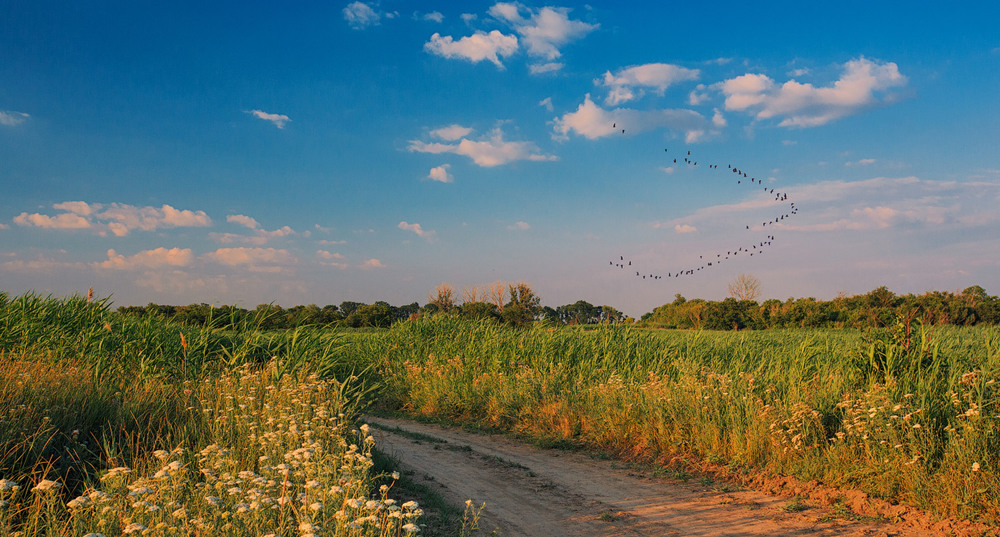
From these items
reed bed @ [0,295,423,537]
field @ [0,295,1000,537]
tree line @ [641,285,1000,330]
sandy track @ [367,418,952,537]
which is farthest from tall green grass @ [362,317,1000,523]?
tree line @ [641,285,1000,330]

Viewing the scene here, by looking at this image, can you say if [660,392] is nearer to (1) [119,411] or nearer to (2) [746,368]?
(2) [746,368]

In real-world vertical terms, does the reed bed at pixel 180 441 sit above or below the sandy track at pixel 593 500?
above

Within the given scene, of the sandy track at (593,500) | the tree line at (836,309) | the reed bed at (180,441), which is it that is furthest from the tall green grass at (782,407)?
the tree line at (836,309)

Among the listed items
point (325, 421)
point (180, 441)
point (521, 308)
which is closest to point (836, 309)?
point (521, 308)

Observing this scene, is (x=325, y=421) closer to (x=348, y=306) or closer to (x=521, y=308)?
(x=521, y=308)

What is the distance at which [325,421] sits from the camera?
7121 mm

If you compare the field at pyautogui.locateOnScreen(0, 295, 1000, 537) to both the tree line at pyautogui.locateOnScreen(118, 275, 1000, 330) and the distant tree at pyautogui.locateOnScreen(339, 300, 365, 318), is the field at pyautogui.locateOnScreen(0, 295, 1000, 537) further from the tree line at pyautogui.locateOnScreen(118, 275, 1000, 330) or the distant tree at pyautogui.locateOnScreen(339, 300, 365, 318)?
the distant tree at pyautogui.locateOnScreen(339, 300, 365, 318)

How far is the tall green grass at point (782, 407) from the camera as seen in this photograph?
6559 mm

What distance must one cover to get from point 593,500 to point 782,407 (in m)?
3.40

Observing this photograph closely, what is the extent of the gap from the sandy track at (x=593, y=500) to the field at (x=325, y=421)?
86cm

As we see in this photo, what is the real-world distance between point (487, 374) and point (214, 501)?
1040 centimetres

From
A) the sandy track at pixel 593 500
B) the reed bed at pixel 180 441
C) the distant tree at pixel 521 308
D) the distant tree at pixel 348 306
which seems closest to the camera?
the reed bed at pixel 180 441

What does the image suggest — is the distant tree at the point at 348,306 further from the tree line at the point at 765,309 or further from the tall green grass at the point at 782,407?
the tall green grass at the point at 782,407

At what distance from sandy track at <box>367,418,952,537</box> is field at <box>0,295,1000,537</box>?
857 mm
